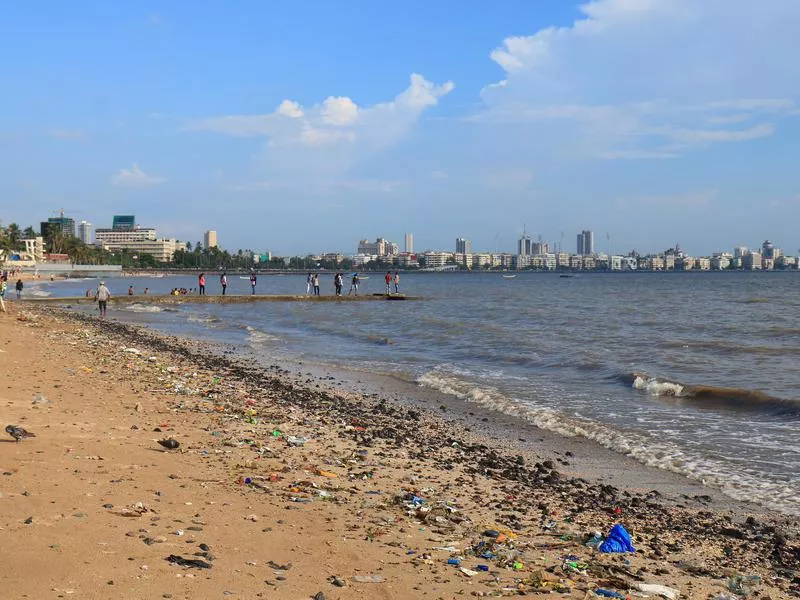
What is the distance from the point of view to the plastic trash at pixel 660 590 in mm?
5395

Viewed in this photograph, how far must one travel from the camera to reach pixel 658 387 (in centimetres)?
1708

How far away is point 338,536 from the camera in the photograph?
6.18 metres

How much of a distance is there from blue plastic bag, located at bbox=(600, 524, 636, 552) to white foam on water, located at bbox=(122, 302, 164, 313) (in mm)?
41402

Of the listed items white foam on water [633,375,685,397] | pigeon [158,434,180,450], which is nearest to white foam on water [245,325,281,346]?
white foam on water [633,375,685,397]

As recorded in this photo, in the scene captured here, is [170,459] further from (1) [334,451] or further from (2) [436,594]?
(2) [436,594]

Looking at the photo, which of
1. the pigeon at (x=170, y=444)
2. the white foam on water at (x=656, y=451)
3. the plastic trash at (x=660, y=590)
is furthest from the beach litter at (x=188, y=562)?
the white foam on water at (x=656, y=451)

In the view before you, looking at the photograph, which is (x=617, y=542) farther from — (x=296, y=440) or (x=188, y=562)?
(x=296, y=440)

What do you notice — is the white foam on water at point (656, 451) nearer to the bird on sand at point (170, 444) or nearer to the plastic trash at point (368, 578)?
the plastic trash at point (368, 578)

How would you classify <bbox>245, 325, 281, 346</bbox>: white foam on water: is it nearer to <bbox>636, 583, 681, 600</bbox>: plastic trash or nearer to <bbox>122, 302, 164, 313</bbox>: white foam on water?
<bbox>122, 302, 164, 313</bbox>: white foam on water

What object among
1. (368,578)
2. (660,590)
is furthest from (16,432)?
(660,590)

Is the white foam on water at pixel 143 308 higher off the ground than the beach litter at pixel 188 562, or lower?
lower

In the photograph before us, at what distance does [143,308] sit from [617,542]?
1716 inches

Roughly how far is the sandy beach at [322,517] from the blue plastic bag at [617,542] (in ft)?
0.40

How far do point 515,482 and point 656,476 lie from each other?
2.24 m
